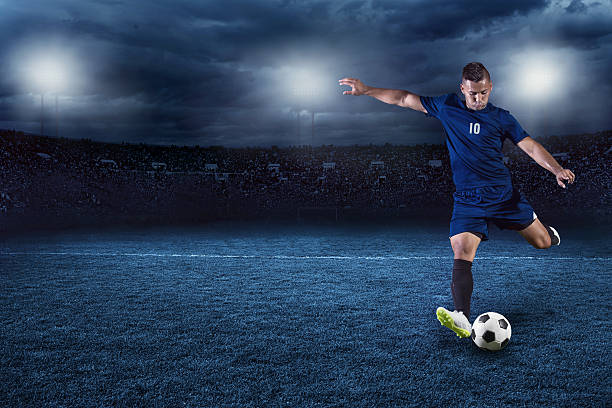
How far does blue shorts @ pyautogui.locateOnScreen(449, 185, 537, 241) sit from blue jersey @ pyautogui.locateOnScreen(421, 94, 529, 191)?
7 centimetres

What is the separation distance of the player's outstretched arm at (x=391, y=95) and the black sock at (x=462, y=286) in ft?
4.45

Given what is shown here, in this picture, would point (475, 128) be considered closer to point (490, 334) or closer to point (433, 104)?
point (433, 104)

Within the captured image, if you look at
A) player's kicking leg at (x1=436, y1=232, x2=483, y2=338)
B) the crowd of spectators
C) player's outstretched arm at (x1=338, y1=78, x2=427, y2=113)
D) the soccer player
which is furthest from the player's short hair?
the crowd of spectators

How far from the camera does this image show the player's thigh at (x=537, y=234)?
13.1ft

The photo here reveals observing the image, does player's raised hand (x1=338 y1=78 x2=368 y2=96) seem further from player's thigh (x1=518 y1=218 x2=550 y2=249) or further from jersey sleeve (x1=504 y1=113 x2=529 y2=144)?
player's thigh (x1=518 y1=218 x2=550 y2=249)

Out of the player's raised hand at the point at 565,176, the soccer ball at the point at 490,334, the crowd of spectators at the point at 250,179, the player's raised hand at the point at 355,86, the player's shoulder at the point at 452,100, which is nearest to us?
the soccer ball at the point at 490,334

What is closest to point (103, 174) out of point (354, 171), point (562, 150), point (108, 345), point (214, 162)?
point (214, 162)

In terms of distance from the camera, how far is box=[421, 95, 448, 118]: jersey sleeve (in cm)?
393

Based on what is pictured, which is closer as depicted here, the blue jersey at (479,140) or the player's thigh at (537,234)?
the blue jersey at (479,140)

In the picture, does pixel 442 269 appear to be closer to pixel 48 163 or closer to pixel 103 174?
pixel 103 174

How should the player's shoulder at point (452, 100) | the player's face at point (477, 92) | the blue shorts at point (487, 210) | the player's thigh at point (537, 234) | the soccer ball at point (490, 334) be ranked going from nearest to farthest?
the soccer ball at point (490, 334) → the player's face at point (477, 92) → the blue shorts at point (487, 210) → the player's shoulder at point (452, 100) → the player's thigh at point (537, 234)

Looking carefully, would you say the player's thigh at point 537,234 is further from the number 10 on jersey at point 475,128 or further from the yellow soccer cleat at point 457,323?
the yellow soccer cleat at point 457,323

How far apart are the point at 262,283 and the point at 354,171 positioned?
3078 cm

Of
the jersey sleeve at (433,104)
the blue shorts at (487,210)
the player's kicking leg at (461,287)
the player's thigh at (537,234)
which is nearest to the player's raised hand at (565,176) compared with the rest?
the blue shorts at (487,210)
